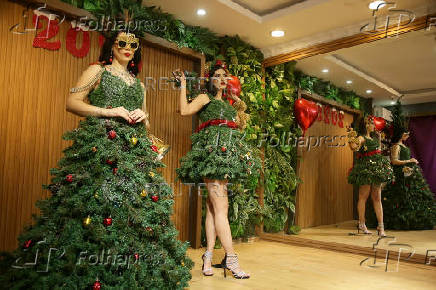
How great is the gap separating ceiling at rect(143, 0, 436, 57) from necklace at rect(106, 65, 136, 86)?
5.14ft

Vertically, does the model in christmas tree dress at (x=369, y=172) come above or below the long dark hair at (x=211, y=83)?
below

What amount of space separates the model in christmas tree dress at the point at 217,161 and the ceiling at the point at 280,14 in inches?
43.9

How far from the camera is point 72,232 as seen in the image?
1.75 metres

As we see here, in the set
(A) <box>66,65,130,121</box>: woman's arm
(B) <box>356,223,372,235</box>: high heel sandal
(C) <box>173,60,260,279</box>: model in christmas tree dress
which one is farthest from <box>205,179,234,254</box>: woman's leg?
(B) <box>356,223,372,235</box>: high heel sandal

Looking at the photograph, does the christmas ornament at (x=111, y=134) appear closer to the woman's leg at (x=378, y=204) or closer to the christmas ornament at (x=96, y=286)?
the christmas ornament at (x=96, y=286)

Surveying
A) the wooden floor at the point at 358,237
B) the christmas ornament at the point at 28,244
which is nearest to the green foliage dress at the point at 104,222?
the christmas ornament at the point at 28,244

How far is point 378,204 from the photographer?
394 centimetres

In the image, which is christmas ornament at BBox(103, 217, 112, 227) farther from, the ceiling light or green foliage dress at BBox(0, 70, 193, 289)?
the ceiling light

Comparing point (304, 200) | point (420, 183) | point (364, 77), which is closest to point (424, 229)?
point (420, 183)

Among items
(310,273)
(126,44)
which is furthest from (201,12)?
(310,273)

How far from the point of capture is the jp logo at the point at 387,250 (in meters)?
3.36

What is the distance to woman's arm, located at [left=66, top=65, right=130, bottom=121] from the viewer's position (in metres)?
2.01

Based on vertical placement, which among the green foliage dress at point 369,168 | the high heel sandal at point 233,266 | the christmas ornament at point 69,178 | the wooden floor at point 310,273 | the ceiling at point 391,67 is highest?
the ceiling at point 391,67

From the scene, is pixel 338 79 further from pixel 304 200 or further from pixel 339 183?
pixel 304 200
